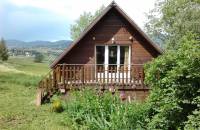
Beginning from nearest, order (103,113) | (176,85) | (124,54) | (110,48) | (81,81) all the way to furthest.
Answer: (176,85), (103,113), (81,81), (110,48), (124,54)

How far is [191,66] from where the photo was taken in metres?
12.0

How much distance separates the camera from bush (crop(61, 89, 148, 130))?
13.4 meters

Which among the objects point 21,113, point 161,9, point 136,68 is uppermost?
point 161,9

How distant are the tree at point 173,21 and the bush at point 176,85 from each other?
55.2 feet

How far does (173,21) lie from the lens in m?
34.6

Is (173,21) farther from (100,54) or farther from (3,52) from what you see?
(3,52)

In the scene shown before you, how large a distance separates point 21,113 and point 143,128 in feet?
23.8

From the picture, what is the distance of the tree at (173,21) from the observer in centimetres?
3153

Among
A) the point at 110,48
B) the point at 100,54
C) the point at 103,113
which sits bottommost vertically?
the point at 103,113

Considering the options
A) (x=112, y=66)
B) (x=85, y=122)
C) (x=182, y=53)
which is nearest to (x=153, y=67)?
(x=182, y=53)

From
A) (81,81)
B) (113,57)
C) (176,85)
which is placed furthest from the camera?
(113,57)

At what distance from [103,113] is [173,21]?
70.1 ft

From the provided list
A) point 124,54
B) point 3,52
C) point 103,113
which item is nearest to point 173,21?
point 124,54

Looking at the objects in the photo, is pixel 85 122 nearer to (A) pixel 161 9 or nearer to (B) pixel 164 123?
(B) pixel 164 123
